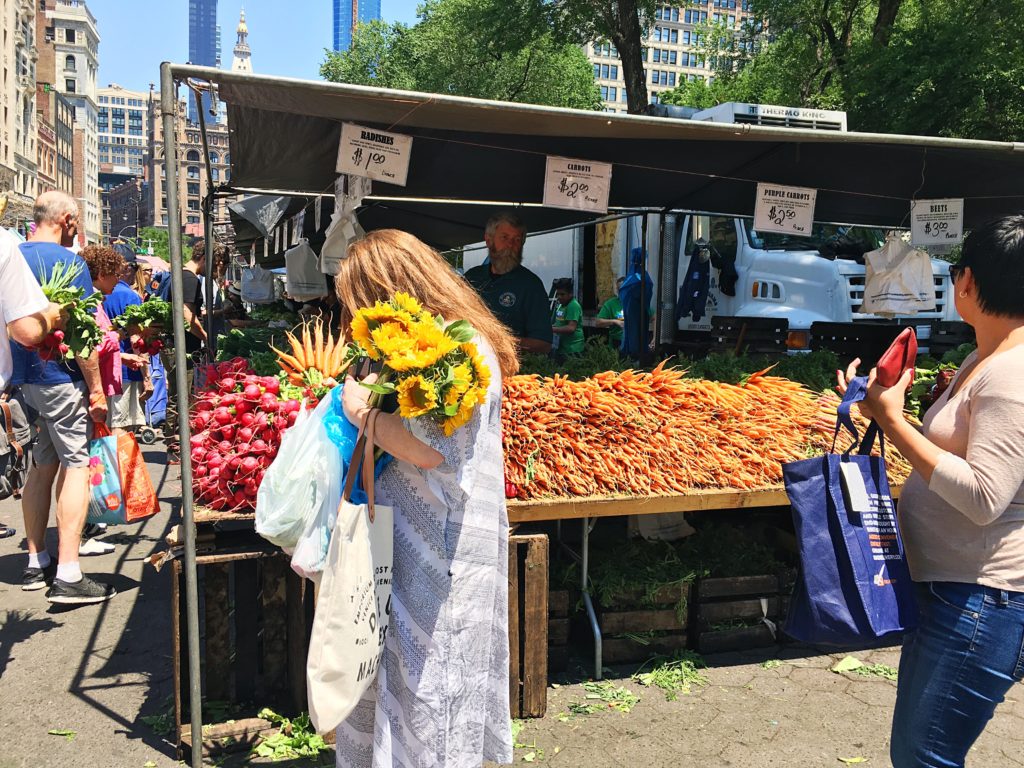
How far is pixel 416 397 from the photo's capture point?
198 cm

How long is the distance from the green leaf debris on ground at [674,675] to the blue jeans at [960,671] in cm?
190

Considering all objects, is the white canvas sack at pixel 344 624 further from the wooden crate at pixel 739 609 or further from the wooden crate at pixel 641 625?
the wooden crate at pixel 739 609

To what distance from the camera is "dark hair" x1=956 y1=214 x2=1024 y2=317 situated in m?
2.01

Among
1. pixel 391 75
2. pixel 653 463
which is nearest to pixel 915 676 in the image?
pixel 653 463

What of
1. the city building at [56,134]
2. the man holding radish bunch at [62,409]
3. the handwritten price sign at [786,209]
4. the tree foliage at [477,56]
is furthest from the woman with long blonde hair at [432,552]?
the city building at [56,134]

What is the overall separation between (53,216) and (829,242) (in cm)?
810

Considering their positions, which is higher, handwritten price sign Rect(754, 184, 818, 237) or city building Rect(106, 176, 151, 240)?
city building Rect(106, 176, 151, 240)

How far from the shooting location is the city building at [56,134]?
93875 mm

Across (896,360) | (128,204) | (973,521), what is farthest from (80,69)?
(973,521)

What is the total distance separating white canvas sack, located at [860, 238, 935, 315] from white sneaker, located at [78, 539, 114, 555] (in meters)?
6.01

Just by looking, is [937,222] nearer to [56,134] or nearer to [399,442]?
[399,442]

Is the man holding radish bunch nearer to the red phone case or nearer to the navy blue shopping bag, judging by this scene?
the navy blue shopping bag

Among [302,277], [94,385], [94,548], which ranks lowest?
[94,548]

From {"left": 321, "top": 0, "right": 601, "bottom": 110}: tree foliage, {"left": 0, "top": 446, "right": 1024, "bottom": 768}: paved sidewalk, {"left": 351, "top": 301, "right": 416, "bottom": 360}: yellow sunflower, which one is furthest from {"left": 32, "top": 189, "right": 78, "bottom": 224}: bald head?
{"left": 321, "top": 0, "right": 601, "bottom": 110}: tree foliage
